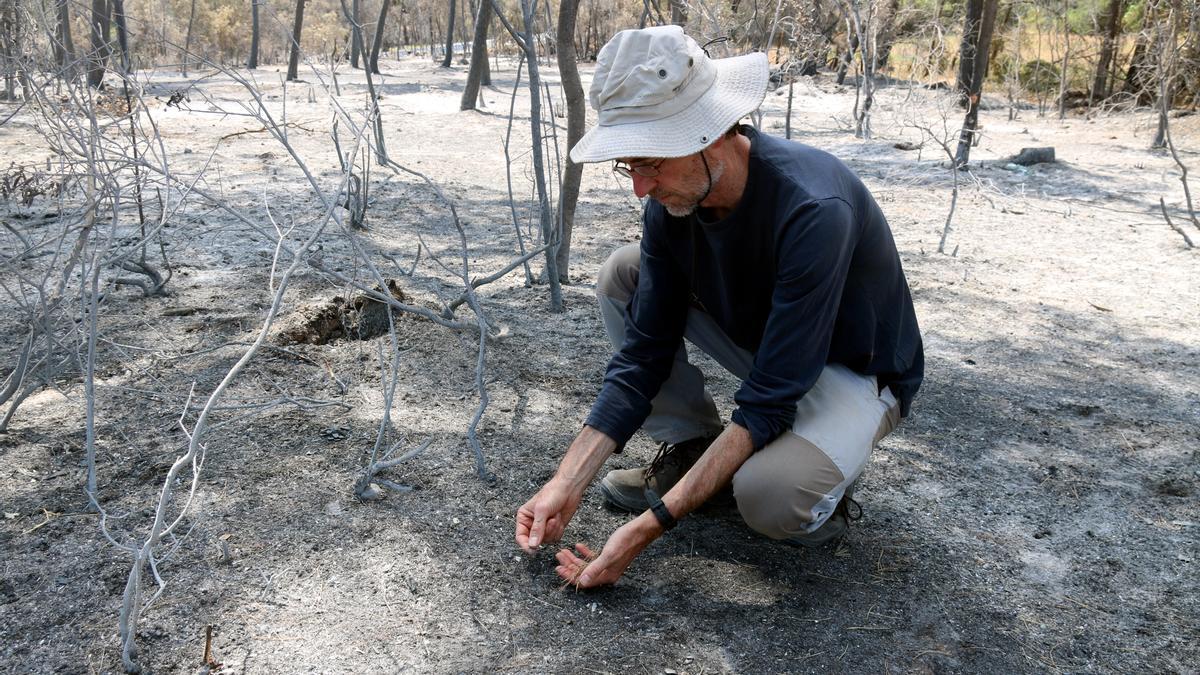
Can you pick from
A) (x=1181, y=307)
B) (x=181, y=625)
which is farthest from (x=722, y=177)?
(x=1181, y=307)

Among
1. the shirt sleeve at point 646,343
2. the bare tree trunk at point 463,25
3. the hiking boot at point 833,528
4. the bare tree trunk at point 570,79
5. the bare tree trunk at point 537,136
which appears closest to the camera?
the shirt sleeve at point 646,343

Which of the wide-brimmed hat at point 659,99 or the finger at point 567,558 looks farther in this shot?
the finger at point 567,558

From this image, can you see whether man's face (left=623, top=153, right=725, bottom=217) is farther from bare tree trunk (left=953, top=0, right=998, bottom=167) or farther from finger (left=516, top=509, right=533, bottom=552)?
bare tree trunk (left=953, top=0, right=998, bottom=167)

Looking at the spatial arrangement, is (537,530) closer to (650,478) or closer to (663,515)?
(663,515)

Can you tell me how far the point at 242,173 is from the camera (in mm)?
6383

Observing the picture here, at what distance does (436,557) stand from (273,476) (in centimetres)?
56

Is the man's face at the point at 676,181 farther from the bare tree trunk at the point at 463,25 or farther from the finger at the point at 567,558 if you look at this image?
the bare tree trunk at the point at 463,25

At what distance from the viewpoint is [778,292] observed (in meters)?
1.75

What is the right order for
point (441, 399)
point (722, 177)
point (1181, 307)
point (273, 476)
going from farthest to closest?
point (1181, 307) → point (441, 399) → point (273, 476) → point (722, 177)

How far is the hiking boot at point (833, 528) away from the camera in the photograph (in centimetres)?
211

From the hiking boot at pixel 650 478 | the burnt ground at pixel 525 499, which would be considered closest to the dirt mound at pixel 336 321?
the burnt ground at pixel 525 499

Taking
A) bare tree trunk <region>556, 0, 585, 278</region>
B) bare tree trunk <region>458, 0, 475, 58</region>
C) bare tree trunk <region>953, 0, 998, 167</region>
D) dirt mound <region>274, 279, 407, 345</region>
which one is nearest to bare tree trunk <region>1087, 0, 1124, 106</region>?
bare tree trunk <region>953, 0, 998, 167</region>

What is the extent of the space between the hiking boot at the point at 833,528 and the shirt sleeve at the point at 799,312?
1.34 ft

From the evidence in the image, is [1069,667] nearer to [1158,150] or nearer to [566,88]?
[566,88]
